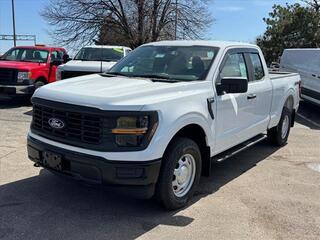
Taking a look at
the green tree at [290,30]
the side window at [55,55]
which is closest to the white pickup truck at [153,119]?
the side window at [55,55]

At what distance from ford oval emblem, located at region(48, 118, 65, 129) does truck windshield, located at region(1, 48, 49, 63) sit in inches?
343

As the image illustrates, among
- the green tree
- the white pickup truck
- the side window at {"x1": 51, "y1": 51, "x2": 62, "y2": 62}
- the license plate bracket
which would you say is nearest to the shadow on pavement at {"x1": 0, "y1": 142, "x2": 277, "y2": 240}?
the white pickup truck

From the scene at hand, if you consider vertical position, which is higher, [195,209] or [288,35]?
[288,35]

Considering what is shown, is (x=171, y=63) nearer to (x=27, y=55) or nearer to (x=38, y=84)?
(x=38, y=84)

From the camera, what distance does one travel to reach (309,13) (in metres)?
34.0

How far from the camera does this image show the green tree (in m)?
33.9

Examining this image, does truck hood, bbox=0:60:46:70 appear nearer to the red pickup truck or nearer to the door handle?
the red pickup truck

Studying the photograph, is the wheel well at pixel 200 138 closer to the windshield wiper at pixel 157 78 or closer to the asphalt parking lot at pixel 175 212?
the asphalt parking lot at pixel 175 212

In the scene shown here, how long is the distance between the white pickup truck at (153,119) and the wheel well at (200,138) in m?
0.01

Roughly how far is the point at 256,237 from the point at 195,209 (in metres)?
0.84

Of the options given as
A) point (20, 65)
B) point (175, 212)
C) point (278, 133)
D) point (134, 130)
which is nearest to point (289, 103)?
point (278, 133)

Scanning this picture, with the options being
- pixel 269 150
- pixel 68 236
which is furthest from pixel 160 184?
pixel 269 150

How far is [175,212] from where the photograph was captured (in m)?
4.67

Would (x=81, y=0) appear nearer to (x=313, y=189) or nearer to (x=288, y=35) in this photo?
(x=288, y=35)
